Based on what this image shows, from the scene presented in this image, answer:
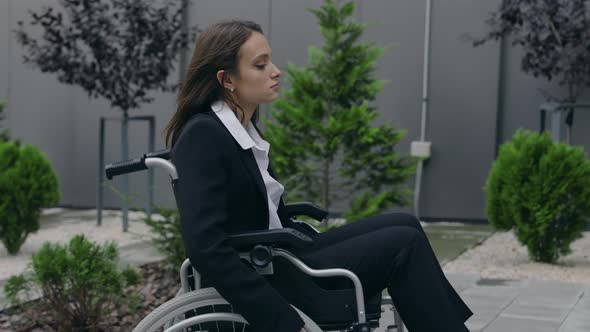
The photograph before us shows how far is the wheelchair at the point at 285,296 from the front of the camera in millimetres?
2576

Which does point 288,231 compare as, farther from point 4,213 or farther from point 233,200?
point 4,213

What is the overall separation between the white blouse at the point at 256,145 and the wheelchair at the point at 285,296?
0.55 feet

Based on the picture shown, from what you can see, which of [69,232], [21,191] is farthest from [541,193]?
[69,232]

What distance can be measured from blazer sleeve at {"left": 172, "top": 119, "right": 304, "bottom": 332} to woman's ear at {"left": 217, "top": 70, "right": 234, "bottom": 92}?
29 centimetres

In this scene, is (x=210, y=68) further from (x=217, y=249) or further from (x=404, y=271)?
(x=404, y=271)

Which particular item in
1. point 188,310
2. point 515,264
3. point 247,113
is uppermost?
point 247,113

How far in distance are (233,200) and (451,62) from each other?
24.4 ft

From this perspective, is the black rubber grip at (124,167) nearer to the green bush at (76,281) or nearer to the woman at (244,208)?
the woman at (244,208)

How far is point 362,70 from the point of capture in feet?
23.5

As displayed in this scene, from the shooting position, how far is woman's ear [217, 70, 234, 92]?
2.78 meters

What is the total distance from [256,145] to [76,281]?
7.09 feet

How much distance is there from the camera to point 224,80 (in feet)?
9.17

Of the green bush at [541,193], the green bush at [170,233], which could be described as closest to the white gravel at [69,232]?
the green bush at [170,233]

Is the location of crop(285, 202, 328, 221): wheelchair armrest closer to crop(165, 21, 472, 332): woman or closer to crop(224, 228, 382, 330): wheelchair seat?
crop(165, 21, 472, 332): woman
